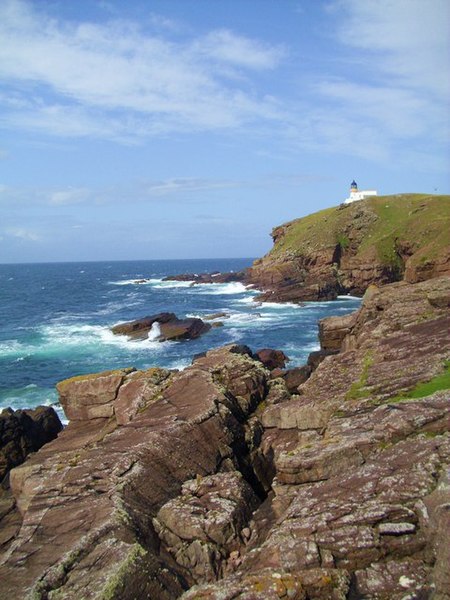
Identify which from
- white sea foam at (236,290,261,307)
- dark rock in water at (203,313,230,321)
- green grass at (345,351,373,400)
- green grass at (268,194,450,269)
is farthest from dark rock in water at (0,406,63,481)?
green grass at (268,194,450,269)

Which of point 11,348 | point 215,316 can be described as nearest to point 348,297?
point 215,316

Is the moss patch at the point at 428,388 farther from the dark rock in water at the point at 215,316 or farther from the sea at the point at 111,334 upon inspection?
the dark rock in water at the point at 215,316

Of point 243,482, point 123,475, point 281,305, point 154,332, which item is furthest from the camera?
point 281,305

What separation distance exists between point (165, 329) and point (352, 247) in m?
69.3

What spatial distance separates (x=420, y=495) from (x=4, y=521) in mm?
16113

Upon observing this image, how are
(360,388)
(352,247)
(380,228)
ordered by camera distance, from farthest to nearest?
1. (380,228)
2. (352,247)
3. (360,388)

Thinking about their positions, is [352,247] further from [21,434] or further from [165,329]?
[21,434]

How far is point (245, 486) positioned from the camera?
17109 millimetres

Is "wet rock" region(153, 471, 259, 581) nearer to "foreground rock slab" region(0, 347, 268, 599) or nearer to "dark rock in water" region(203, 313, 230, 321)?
"foreground rock slab" region(0, 347, 268, 599)

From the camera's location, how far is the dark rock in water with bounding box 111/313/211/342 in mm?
65688

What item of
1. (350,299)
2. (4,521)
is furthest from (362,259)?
(4,521)

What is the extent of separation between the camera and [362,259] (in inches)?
4336

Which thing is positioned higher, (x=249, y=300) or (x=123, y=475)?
(x=123, y=475)

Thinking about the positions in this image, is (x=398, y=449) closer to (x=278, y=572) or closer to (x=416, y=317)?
(x=278, y=572)
